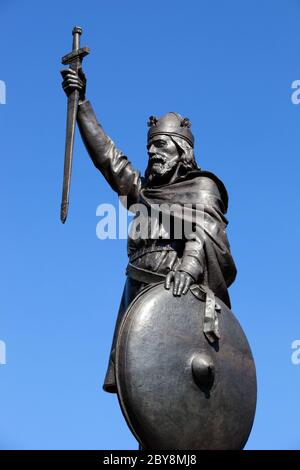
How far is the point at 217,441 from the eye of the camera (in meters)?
8.56

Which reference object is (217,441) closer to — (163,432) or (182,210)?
(163,432)

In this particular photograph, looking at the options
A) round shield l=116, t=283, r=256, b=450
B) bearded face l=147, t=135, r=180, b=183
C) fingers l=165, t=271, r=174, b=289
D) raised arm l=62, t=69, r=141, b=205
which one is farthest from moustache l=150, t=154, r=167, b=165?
round shield l=116, t=283, r=256, b=450

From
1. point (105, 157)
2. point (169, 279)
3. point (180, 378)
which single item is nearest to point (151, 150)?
point (105, 157)

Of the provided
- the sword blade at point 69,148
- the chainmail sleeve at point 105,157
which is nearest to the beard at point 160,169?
the chainmail sleeve at point 105,157

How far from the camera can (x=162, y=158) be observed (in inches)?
401

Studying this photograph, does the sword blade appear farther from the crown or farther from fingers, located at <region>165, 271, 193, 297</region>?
fingers, located at <region>165, 271, 193, 297</region>

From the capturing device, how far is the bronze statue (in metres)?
8.34

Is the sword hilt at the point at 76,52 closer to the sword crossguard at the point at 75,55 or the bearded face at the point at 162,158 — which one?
the sword crossguard at the point at 75,55

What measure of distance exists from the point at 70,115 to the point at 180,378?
3414 mm

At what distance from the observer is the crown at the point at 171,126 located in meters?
10.4

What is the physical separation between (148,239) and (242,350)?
1.63m

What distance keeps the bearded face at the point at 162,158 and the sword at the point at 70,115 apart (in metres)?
0.98

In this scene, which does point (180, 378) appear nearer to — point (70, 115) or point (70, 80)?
point (70, 115)
